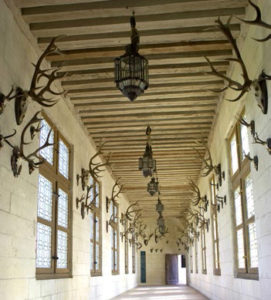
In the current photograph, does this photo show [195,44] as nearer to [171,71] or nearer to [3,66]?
[171,71]

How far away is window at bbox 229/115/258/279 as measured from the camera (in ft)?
18.5

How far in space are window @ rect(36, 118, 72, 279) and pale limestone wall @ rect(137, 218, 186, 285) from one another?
1672 cm

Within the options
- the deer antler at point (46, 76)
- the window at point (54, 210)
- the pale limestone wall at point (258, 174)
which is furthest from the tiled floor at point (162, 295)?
the deer antler at point (46, 76)

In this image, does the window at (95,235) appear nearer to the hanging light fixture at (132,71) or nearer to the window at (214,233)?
the window at (214,233)

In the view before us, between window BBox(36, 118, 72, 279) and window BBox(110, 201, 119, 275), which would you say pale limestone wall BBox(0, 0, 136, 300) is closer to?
window BBox(36, 118, 72, 279)

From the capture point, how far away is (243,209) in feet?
19.9

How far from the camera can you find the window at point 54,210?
18.9ft

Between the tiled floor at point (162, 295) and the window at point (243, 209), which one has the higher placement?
the window at point (243, 209)

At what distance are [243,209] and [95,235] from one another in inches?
180

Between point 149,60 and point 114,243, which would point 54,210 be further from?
point 114,243

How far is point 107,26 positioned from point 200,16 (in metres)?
1.03

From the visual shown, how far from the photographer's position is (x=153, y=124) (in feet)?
28.5

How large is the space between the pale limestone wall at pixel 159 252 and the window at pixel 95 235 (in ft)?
43.8

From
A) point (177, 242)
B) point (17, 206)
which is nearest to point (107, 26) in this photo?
point (17, 206)
